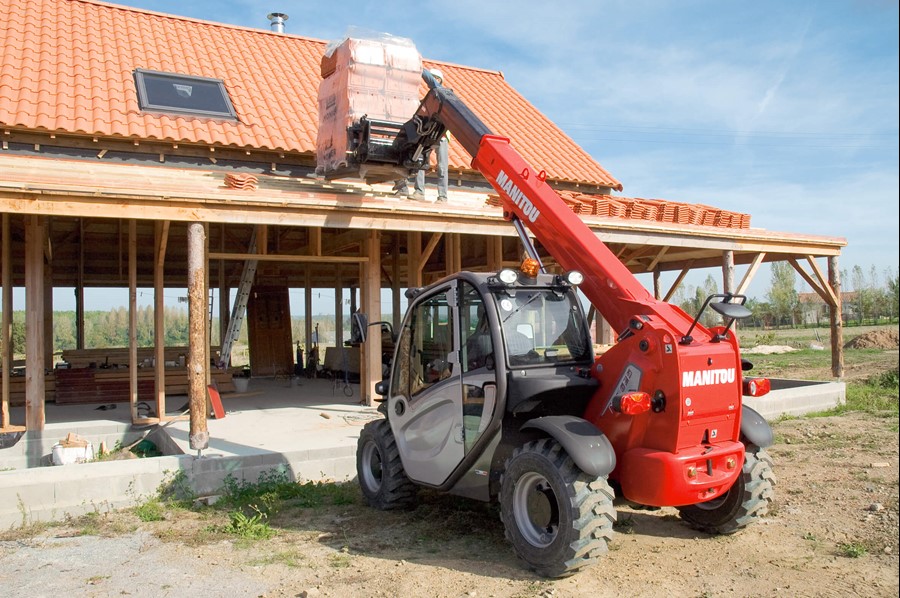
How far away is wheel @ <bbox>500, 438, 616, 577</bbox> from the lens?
4.38 m

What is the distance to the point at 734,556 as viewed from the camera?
4.94 m

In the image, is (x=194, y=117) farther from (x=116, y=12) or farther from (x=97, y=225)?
(x=116, y=12)

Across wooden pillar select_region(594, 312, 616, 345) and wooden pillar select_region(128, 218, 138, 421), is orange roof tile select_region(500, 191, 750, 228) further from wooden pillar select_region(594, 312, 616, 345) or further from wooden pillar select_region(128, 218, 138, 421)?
wooden pillar select_region(128, 218, 138, 421)

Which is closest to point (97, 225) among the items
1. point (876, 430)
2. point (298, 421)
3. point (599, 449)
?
point (298, 421)

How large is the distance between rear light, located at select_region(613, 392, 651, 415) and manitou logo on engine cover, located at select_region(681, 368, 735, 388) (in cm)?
24

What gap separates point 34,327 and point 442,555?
22.3 ft

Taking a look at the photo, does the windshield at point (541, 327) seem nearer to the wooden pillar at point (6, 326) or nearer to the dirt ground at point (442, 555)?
the dirt ground at point (442, 555)

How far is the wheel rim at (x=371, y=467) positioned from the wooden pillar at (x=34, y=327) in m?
5.17

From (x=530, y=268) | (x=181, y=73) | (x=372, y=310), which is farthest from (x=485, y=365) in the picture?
(x=181, y=73)

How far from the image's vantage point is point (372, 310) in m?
10.9

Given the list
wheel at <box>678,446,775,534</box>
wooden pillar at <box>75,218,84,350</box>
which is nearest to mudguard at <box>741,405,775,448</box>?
wheel at <box>678,446,775,534</box>

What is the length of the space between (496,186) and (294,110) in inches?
334

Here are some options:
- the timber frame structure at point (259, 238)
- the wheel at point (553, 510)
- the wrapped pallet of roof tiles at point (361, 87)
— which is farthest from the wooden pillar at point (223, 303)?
the wheel at point (553, 510)

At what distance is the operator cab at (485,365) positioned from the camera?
5.00 metres
